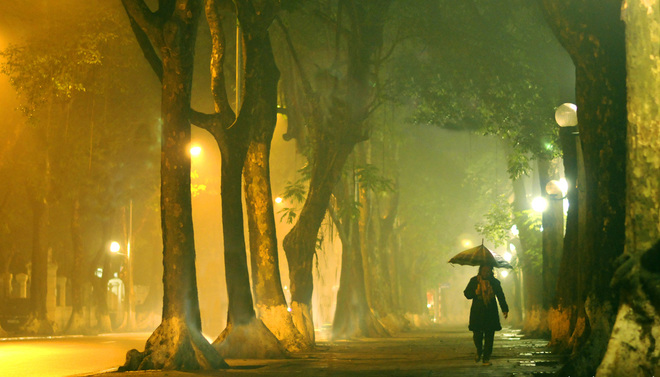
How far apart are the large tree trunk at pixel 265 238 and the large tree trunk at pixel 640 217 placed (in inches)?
480

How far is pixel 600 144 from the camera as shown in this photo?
35.0 ft

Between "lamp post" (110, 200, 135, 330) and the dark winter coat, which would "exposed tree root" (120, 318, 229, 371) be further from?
"lamp post" (110, 200, 135, 330)

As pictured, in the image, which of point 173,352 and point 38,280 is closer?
point 173,352

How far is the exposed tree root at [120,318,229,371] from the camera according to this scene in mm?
13883

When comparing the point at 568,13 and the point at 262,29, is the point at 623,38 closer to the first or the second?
the point at 568,13

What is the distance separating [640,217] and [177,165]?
827 cm

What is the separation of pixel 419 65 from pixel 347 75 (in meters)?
6.32

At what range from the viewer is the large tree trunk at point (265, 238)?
20688 millimetres

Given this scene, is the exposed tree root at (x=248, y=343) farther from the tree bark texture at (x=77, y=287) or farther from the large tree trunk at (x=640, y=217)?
the tree bark texture at (x=77, y=287)

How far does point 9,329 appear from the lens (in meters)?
39.9

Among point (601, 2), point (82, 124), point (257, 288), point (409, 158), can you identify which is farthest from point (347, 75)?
point (409, 158)

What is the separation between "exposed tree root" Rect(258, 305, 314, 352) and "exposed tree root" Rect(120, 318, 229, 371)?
19.8ft

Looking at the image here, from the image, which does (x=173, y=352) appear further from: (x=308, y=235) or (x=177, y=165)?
(x=308, y=235)

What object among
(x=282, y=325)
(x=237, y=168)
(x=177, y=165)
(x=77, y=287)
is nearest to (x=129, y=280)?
(x=77, y=287)
